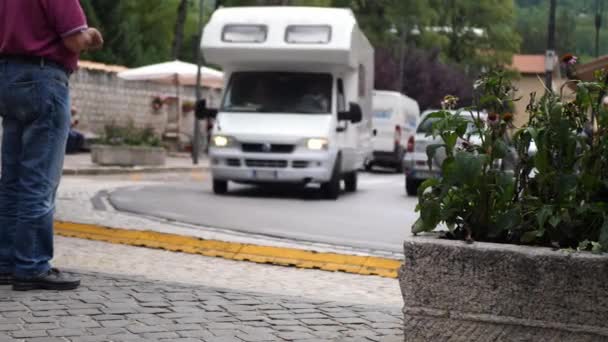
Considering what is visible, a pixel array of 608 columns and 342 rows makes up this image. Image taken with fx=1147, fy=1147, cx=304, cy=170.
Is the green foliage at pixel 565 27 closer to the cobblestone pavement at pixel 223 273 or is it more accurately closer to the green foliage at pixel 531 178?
the cobblestone pavement at pixel 223 273

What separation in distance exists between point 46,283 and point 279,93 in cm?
1195

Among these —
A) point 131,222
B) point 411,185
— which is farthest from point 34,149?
point 411,185

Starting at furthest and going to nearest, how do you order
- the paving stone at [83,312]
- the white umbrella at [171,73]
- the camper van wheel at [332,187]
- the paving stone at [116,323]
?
the white umbrella at [171,73], the camper van wheel at [332,187], the paving stone at [83,312], the paving stone at [116,323]

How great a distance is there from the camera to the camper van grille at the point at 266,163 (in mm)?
16844

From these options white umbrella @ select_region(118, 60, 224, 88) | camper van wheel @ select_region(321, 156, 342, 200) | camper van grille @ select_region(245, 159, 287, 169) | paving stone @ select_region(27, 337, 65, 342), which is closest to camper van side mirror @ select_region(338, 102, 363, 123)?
camper van wheel @ select_region(321, 156, 342, 200)

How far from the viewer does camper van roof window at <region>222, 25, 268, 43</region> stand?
17500mm

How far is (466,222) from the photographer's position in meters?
4.62

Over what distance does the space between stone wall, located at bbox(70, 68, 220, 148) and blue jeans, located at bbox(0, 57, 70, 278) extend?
83.7 feet

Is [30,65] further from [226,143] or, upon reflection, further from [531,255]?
[226,143]

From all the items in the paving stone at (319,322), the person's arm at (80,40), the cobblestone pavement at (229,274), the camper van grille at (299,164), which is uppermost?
the person's arm at (80,40)

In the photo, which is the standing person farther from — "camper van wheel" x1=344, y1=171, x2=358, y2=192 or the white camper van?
Result: "camper van wheel" x1=344, y1=171, x2=358, y2=192

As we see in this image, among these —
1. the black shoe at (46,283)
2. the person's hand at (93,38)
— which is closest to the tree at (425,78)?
the person's hand at (93,38)

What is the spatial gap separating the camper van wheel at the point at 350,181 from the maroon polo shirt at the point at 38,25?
44.7 feet

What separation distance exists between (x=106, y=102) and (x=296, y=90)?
18.2 metres
